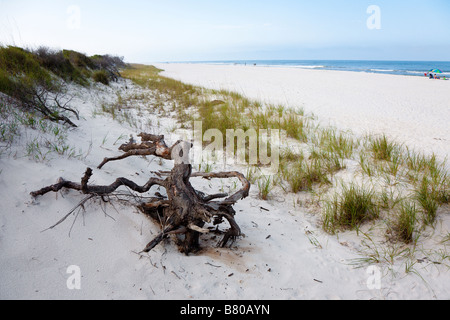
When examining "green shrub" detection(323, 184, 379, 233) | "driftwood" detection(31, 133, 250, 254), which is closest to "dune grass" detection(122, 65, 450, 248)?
"green shrub" detection(323, 184, 379, 233)

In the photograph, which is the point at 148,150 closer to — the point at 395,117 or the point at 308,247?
the point at 308,247

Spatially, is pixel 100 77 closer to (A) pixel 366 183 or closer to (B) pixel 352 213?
(A) pixel 366 183

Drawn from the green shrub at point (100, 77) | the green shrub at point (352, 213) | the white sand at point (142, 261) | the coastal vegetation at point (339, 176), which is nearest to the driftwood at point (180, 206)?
the white sand at point (142, 261)

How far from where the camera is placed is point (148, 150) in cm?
230

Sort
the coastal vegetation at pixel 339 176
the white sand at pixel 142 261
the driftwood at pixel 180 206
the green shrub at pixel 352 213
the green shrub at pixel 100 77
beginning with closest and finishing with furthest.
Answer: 1. the white sand at pixel 142 261
2. the driftwood at pixel 180 206
3. the coastal vegetation at pixel 339 176
4. the green shrub at pixel 352 213
5. the green shrub at pixel 100 77

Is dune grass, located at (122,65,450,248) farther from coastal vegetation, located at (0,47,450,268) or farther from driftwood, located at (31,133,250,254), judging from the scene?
driftwood, located at (31,133,250,254)

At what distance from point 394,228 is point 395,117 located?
586cm

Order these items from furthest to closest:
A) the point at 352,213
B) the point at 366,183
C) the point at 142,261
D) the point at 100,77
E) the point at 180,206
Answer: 1. the point at 100,77
2. the point at 366,183
3. the point at 352,213
4. the point at 180,206
5. the point at 142,261

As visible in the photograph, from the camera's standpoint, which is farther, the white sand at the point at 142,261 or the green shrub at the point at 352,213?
the green shrub at the point at 352,213

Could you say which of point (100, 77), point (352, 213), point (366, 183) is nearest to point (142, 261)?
point (352, 213)

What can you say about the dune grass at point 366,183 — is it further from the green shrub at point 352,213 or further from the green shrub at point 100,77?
the green shrub at point 100,77
